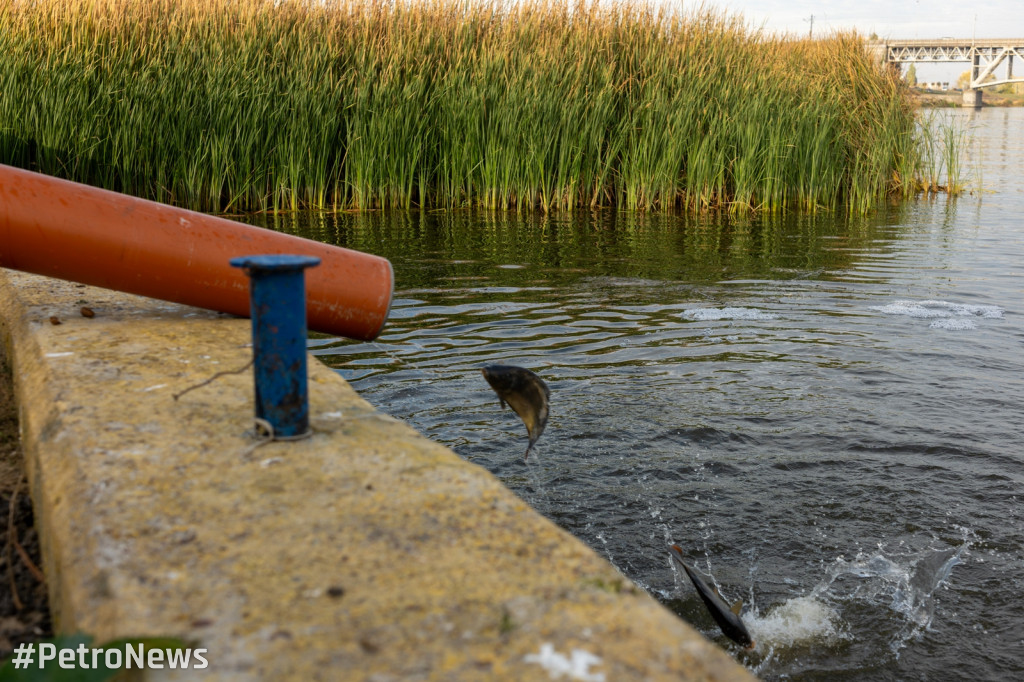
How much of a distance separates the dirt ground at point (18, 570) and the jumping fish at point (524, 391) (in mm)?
1455

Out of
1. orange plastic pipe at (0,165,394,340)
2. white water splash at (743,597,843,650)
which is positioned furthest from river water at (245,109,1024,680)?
orange plastic pipe at (0,165,394,340)

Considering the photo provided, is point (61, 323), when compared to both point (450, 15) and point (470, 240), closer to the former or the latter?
point (470, 240)

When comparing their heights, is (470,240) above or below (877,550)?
above

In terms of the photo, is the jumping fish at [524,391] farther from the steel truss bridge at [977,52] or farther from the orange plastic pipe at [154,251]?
the steel truss bridge at [977,52]

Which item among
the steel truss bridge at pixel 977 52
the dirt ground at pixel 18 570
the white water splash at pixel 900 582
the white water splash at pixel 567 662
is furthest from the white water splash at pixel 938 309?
the steel truss bridge at pixel 977 52

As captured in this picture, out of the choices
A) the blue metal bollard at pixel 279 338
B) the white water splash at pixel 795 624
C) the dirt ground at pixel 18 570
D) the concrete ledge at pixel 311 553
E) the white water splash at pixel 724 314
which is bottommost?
the white water splash at pixel 795 624

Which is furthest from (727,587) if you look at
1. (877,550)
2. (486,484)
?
(486,484)

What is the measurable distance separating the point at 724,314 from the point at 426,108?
626 cm

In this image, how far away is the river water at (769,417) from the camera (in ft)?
10.3

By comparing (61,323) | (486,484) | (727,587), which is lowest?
(727,587)

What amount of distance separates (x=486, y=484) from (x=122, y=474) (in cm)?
90

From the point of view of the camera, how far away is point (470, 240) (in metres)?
9.91

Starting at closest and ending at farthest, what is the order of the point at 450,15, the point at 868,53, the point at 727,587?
1. the point at 727,587
2. the point at 450,15
3. the point at 868,53

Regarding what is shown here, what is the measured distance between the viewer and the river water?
3.15 metres
